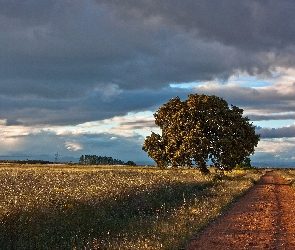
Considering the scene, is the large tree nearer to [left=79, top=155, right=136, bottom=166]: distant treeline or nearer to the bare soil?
the bare soil

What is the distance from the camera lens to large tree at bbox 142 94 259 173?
46625mm

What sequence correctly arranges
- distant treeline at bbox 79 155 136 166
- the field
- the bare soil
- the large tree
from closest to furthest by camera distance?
the bare soil → the field → the large tree → distant treeline at bbox 79 155 136 166

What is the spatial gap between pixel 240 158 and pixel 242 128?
3.50 metres

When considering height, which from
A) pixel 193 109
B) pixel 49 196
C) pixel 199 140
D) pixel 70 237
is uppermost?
pixel 193 109

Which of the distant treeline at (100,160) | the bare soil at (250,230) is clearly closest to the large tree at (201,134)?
the bare soil at (250,230)

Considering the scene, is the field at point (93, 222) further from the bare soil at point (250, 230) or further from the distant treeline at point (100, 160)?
the distant treeline at point (100, 160)

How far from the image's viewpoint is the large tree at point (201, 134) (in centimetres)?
4662

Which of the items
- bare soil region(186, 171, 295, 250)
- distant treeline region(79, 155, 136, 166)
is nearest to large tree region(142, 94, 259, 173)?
bare soil region(186, 171, 295, 250)

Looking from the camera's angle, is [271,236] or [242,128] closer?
[271,236]

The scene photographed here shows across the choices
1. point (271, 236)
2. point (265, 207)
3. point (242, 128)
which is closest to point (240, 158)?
point (242, 128)

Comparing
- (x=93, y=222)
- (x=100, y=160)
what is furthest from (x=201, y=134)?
(x=100, y=160)

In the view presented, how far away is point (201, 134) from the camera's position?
151 feet

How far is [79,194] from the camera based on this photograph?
20.3m

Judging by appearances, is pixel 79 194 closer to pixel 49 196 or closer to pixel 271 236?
pixel 49 196
